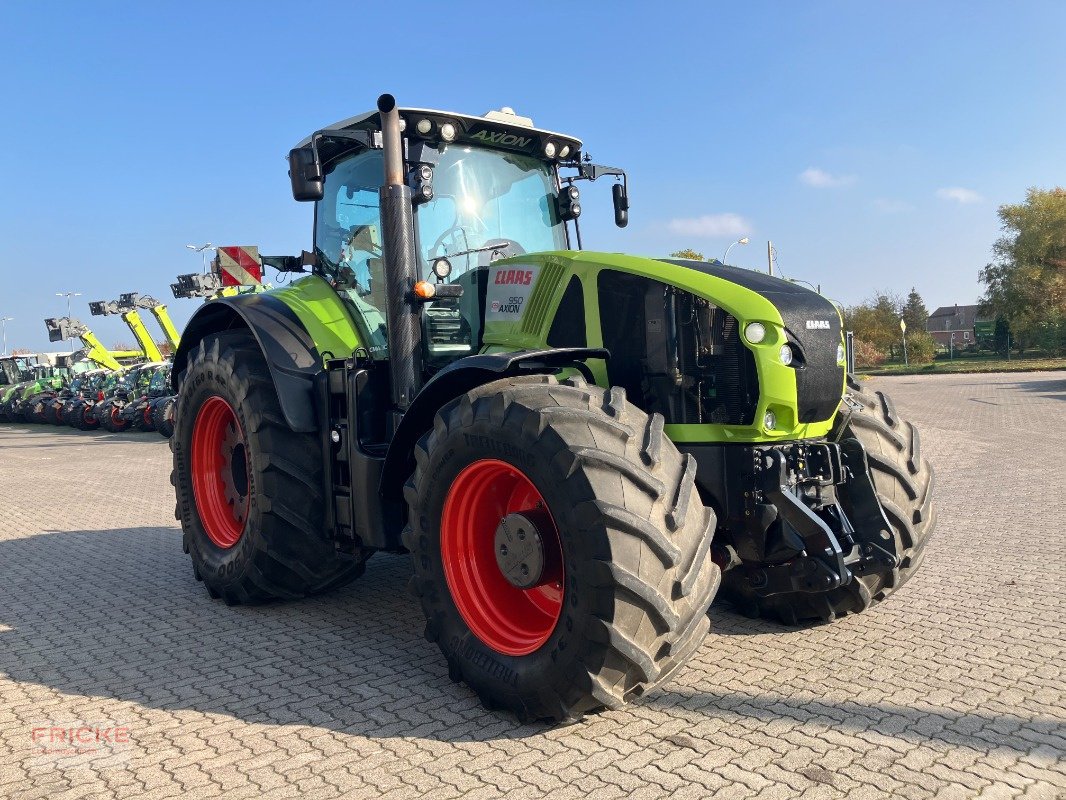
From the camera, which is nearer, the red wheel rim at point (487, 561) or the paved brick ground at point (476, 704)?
the paved brick ground at point (476, 704)

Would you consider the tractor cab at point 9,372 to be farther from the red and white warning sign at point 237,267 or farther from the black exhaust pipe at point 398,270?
the black exhaust pipe at point 398,270

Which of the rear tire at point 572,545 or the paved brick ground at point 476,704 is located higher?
the rear tire at point 572,545

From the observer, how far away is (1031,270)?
176 ft

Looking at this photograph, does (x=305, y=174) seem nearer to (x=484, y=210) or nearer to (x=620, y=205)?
(x=484, y=210)

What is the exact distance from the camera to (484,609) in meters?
3.87

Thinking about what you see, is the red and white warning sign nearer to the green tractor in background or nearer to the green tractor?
the green tractor

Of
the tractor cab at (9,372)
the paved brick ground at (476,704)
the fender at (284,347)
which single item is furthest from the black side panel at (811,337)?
the tractor cab at (9,372)

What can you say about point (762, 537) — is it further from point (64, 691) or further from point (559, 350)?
point (64, 691)

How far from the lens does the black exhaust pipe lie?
14.7 ft

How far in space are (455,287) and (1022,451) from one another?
400 inches

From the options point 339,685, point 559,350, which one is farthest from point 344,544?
point 559,350

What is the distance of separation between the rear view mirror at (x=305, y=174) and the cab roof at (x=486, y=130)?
26 cm

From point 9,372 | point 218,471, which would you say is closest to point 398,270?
point 218,471

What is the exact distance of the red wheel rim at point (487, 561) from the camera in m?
3.77
